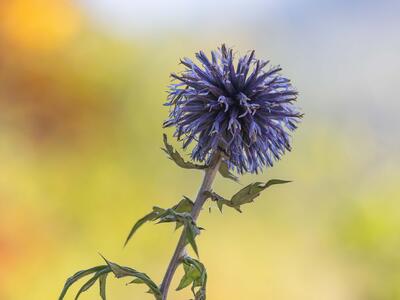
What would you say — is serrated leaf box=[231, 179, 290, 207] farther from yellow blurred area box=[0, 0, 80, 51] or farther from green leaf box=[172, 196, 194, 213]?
yellow blurred area box=[0, 0, 80, 51]

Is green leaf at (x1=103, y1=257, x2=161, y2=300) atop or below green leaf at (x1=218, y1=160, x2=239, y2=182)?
below

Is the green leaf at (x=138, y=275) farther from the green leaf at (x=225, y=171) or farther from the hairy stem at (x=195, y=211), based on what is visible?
the green leaf at (x=225, y=171)

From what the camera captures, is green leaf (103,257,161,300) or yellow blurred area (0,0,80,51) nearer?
green leaf (103,257,161,300)

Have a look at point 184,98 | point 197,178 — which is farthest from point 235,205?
point 197,178

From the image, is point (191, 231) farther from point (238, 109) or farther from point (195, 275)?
point (238, 109)

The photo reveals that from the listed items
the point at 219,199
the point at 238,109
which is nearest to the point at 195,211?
the point at 219,199

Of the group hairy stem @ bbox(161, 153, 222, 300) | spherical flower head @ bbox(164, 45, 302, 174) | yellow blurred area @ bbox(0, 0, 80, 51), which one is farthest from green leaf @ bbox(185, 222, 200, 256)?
yellow blurred area @ bbox(0, 0, 80, 51)

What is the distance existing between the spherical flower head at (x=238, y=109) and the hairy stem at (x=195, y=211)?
0.03 meters

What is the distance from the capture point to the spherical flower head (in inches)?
33.5

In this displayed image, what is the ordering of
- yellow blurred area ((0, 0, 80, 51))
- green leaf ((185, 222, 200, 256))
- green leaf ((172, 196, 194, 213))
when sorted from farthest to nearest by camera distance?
1. yellow blurred area ((0, 0, 80, 51))
2. green leaf ((172, 196, 194, 213))
3. green leaf ((185, 222, 200, 256))

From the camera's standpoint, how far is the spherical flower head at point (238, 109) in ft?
2.79

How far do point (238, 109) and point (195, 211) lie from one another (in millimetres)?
191

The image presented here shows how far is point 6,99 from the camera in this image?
2914 millimetres

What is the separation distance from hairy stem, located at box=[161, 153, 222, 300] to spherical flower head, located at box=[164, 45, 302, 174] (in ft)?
0.11
